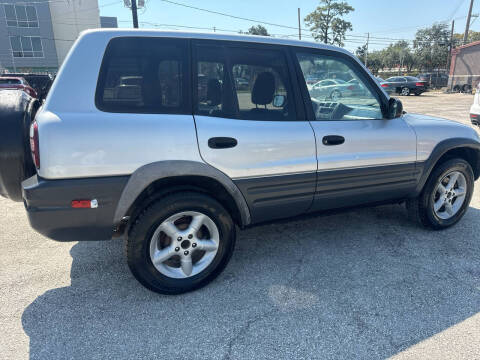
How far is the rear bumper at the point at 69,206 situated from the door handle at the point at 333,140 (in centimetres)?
162

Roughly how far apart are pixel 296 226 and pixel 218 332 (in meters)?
1.85

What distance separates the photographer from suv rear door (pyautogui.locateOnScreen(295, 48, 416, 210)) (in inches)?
115

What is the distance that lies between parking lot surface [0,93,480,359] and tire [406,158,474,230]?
0.18 metres

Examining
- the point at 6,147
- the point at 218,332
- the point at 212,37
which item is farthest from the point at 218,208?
the point at 6,147

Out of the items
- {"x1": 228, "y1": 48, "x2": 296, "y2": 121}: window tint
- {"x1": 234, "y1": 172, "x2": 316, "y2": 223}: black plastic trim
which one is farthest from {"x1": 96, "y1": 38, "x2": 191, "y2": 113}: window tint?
{"x1": 234, "y1": 172, "x2": 316, "y2": 223}: black plastic trim

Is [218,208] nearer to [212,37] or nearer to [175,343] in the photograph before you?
[175,343]

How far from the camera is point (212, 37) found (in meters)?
2.63

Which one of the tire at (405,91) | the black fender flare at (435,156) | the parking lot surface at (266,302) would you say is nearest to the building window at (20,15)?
the tire at (405,91)

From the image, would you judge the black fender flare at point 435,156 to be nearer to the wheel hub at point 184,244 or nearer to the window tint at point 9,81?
the wheel hub at point 184,244

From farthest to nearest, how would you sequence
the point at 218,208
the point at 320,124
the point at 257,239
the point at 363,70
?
the point at 257,239 < the point at 363,70 < the point at 320,124 < the point at 218,208

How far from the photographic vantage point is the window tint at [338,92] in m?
2.97

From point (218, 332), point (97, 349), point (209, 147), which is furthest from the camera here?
point (209, 147)

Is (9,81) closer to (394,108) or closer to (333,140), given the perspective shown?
(333,140)

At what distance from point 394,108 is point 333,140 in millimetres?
741
